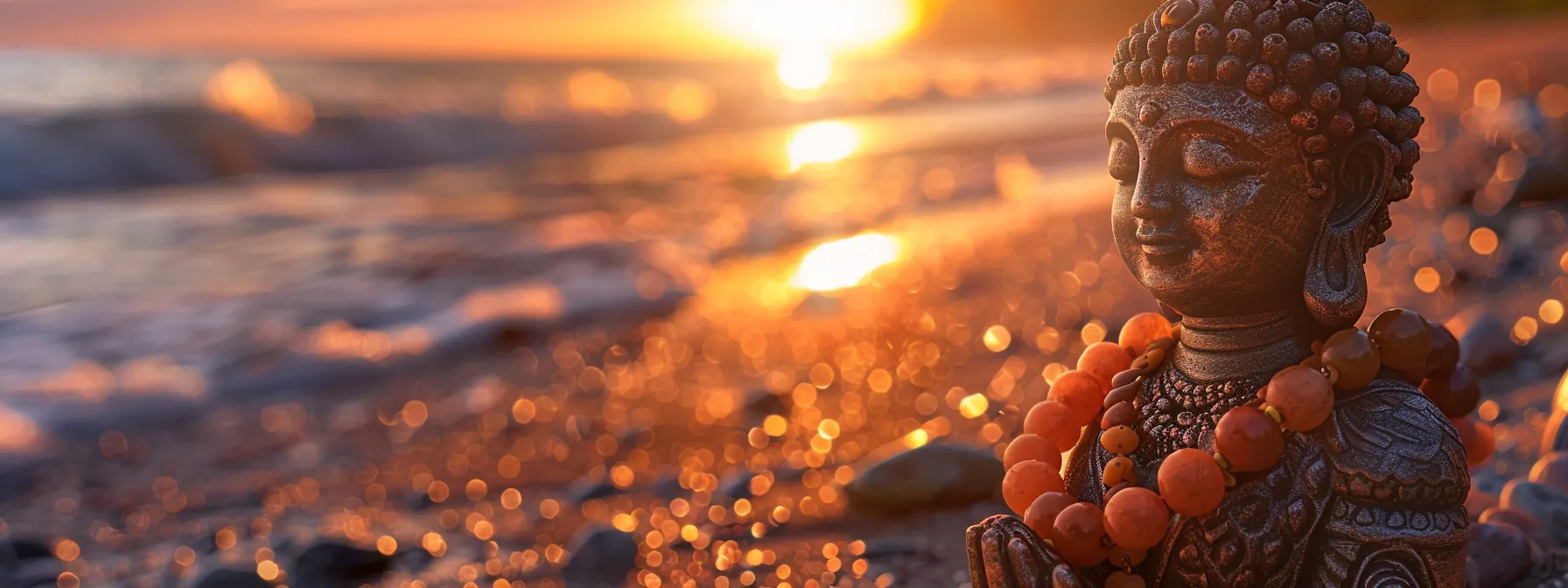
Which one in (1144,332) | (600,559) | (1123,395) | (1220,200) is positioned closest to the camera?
(1220,200)

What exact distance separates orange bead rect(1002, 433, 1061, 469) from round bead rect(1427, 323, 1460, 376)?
101 cm

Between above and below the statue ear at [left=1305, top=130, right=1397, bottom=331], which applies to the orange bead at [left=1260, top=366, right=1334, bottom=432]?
below

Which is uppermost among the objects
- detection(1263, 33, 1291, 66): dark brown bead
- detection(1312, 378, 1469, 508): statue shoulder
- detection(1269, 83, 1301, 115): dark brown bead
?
detection(1263, 33, 1291, 66): dark brown bead

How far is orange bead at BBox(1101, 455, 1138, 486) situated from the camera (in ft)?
9.42

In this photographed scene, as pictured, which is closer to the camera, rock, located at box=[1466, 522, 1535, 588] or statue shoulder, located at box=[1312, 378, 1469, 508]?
statue shoulder, located at box=[1312, 378, 1469, 508]

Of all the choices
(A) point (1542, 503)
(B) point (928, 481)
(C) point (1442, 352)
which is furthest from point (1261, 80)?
(B) point (928, 481)

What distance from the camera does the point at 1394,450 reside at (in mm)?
2605

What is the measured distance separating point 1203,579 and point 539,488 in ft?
12.0

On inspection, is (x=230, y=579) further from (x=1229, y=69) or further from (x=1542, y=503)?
(x=1542, y=503)

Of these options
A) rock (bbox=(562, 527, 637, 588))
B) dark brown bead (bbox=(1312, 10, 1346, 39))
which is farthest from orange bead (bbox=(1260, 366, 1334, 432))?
rock (bbox=(562, 527, 637, 588))

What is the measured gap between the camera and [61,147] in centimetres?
2027

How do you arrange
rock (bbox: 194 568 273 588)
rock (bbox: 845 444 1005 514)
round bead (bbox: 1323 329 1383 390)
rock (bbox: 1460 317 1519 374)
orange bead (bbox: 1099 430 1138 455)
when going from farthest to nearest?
1. rock (bbox: 1460 317 1519 374)
2. rock (bbox: 845 444 1005 514)
3. rock (bbox: 194 568 273 588)
4. orange bead (bbox: 1099 430 1138 455)
5. round bead (bbox: 1323 329 1383 390)

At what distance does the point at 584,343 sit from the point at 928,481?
435 cm

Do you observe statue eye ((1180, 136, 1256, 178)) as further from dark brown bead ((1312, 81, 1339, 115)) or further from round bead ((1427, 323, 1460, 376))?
round bead ((1427, 323, 1460, 376))
